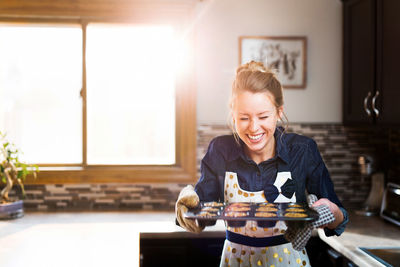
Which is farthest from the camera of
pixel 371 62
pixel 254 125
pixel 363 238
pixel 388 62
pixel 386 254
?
pixel 371 62

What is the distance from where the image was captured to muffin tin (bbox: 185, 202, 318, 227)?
1.26 meters

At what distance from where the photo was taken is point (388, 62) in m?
2.47

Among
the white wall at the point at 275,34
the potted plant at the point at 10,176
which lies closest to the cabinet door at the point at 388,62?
the white wall at the point at 275,34

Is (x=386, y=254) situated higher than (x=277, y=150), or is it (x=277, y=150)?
(x=277, y=150)

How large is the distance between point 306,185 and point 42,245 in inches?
54.0

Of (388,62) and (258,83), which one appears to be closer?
(258,83)

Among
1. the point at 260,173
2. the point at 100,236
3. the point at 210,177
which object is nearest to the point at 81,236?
the point at 100,236

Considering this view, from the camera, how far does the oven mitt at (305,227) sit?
133 cm

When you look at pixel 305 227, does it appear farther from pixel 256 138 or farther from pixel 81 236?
pixel 81 236

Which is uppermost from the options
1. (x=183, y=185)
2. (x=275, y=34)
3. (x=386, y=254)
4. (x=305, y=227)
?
(x=275, y=34)

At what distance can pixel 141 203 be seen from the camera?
3064mm

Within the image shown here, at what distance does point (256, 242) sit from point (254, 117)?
421 millimetres

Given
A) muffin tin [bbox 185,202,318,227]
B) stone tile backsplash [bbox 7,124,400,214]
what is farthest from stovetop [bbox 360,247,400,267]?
stone tile backsplash [bbox 7,124,400,214]

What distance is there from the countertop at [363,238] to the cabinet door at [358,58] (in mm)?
600
